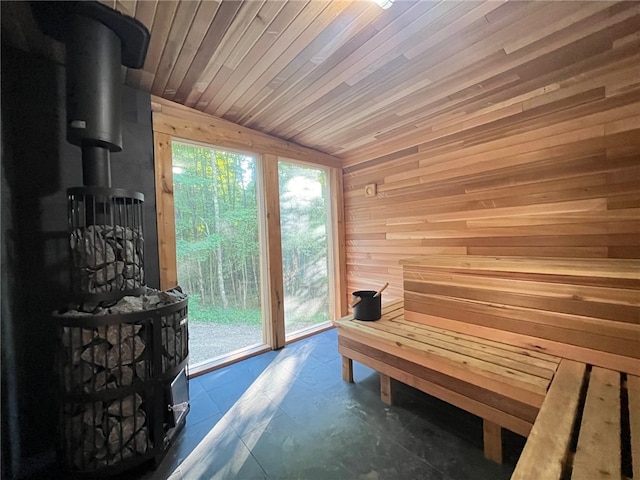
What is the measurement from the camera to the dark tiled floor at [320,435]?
1316 mm

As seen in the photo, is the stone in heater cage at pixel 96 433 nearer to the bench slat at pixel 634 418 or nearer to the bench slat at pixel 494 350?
the bench slat at pixel 494 350

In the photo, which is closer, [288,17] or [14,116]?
[288,17]

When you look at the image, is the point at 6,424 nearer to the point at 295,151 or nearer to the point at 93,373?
the point at 93,373

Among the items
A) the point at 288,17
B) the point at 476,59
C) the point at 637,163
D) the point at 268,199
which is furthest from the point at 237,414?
the point at 637,163

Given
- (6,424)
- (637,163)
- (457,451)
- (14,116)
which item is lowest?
(457,451)

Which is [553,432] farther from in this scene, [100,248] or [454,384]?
[100,248]

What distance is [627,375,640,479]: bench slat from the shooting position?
0.74 meters

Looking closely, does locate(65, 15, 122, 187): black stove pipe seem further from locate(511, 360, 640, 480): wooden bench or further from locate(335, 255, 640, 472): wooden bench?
locate(511, 360, 640, 480): wooden bench

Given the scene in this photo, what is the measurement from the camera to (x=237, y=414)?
177 centimetres

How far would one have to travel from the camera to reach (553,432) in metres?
0.88

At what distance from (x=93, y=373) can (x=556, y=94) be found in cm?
334

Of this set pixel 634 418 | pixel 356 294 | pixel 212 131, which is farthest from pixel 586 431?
pixel 212 131

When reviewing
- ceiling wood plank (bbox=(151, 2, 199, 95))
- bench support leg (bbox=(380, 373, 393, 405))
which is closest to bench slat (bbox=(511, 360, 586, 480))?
bench support leg (bbox=(380, 373, 393, 405))

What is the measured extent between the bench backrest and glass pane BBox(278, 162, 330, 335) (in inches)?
65.6
